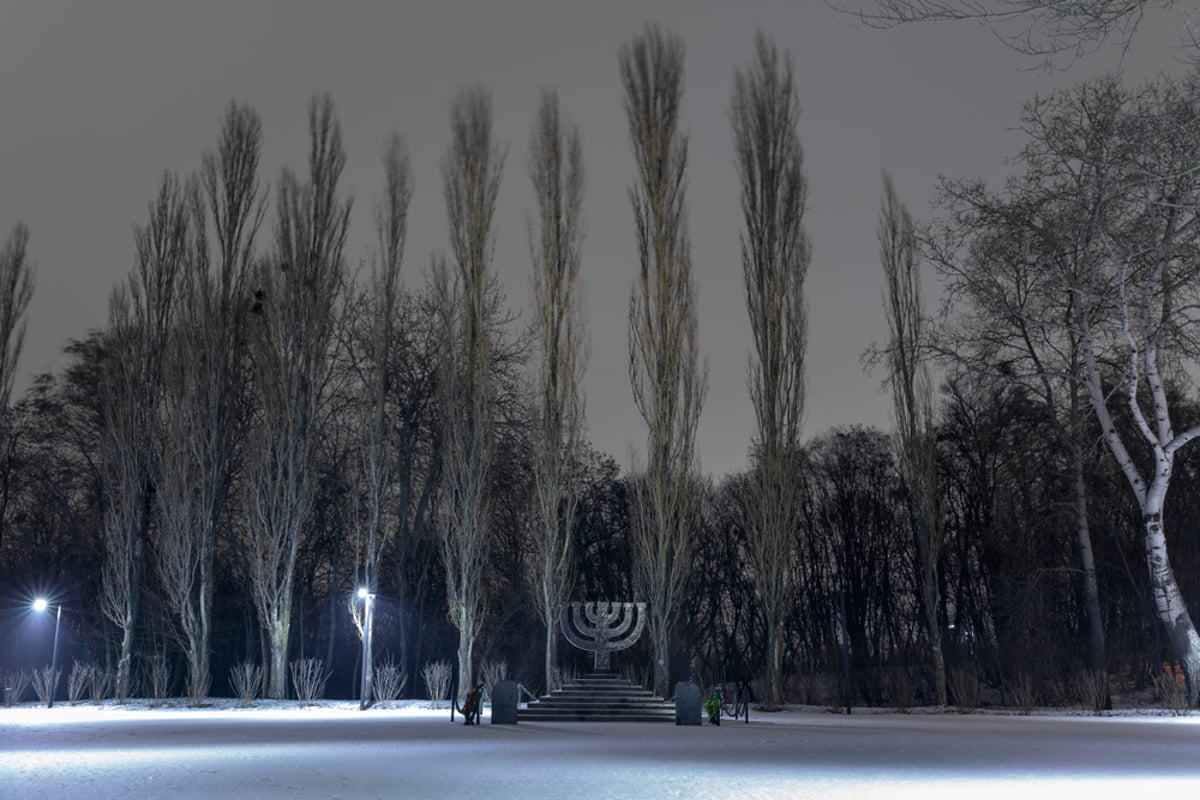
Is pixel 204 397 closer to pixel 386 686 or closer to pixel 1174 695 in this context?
pixel 386 686

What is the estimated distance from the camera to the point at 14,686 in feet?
87.7

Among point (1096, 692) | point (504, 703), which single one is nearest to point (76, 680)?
point (504, 703)

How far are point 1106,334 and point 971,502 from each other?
14928 millimetres

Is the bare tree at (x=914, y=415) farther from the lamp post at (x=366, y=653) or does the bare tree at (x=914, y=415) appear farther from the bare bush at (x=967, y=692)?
the lamp post at (x=366, y=653)

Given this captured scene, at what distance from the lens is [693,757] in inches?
390

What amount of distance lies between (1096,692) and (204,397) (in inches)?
808

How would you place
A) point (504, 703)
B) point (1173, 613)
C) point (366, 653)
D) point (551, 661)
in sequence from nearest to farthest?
point (504, 703) → point (1173, 613) → point (366, 653) → point (551, 661)

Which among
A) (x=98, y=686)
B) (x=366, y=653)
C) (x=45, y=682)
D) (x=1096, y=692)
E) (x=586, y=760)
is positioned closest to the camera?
(x=586, y=760)

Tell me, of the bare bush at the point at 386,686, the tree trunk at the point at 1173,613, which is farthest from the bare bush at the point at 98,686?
the tree trunk at the point at 1173,613

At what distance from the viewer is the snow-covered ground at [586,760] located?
698cm

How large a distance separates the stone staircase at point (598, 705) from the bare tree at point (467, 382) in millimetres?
3918

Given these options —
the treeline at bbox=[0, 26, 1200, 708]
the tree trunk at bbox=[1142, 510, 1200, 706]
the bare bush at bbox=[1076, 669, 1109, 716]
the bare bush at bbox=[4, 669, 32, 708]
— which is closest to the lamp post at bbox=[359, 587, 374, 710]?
the treeline at bbox=[0, 26, 1200, 708]

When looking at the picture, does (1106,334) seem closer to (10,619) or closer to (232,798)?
(232,798)

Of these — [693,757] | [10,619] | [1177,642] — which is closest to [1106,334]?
[1177,642]
